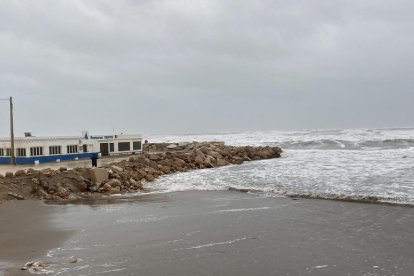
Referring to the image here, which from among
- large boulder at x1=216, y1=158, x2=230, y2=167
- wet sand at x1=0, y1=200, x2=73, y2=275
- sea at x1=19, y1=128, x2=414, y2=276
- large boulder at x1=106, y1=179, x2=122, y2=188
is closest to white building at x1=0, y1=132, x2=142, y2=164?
large boulder at x1=216, y1=158, x2=230, y2=167

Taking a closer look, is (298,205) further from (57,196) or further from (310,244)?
(57,196)

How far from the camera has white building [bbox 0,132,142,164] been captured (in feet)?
90.5

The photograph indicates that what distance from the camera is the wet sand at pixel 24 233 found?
26.0 feet

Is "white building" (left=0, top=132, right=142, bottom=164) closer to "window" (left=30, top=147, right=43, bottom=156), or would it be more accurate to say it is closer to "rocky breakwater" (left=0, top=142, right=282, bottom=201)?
"window" (left=30, top=147, right=43, bottom=156)

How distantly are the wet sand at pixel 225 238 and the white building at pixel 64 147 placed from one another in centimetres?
1428

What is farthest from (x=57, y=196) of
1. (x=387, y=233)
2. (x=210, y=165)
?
(x=210, y=165)

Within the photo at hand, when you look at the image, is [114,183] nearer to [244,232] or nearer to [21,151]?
[244,232]

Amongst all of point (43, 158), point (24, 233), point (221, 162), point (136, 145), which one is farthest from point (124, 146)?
point (24, 233)

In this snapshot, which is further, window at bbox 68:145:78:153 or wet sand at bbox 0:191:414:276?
window at bbox 68:145:78:153

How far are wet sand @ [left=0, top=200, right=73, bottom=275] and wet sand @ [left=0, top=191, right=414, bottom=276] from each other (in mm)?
26

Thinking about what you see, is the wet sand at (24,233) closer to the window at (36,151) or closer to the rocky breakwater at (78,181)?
the rocky breakwater at (78,181)

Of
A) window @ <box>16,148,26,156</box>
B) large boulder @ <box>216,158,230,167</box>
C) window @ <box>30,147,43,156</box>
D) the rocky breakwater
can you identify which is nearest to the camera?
the rocky breakwater

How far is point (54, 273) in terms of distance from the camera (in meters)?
6.95

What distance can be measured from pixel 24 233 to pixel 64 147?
20.8m
